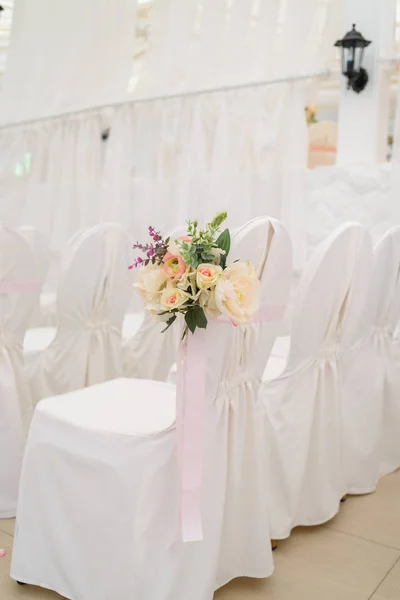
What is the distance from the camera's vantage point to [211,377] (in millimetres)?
1705

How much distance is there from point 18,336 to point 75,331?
0.82 feet

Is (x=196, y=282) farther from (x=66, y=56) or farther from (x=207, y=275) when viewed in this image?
(x=66, y=56)

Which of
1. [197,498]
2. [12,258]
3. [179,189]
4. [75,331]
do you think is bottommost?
[197,498]

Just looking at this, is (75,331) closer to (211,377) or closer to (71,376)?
(71,376)

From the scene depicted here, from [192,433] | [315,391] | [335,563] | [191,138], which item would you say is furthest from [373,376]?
[191,138]

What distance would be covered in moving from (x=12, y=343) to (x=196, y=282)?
1111mm

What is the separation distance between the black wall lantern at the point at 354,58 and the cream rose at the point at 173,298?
2.46 metres

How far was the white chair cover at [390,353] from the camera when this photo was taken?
2609mm

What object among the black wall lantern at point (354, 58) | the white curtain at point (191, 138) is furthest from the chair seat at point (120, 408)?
the black wall lantern at point (354, 58)

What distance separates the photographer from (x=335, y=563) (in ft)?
6.72

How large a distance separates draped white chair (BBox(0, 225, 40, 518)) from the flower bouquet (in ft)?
2.92

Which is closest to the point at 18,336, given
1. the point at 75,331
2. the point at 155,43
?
the point at 75,331

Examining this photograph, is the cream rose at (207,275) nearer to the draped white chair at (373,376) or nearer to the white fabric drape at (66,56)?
the draped white chair at (373,376)

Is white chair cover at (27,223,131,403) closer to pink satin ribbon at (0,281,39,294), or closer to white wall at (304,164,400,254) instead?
pink satin ribbon at (0,281,39,294)
